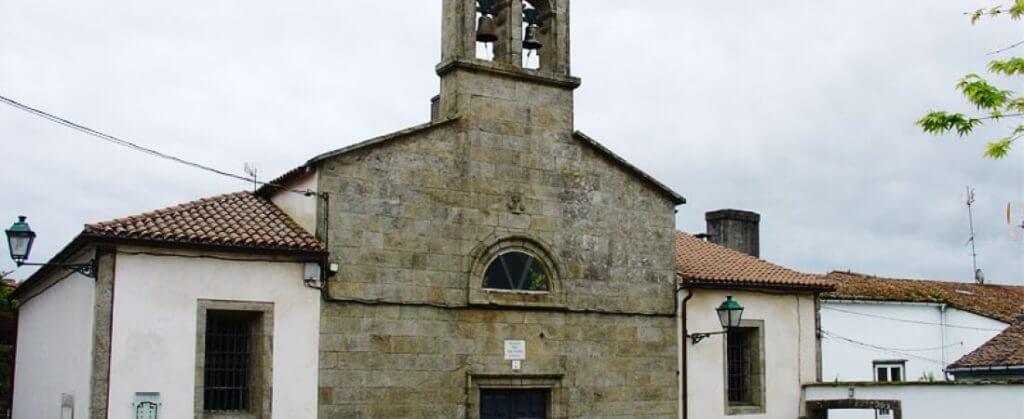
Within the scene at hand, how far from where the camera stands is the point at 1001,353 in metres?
25.1

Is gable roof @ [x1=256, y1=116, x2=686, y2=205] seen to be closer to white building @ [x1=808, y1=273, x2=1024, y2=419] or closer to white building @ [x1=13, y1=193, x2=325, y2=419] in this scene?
white building @ [x1=13, y1=193, x2=325, y2=419]

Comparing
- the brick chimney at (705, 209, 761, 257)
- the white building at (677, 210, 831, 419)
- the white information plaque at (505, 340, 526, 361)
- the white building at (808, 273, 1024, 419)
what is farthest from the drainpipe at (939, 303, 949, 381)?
the white information plaque at (505, 340, 526, 361)

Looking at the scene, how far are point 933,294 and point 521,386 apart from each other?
16.3 meters

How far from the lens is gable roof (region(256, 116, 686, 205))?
58.1 feet

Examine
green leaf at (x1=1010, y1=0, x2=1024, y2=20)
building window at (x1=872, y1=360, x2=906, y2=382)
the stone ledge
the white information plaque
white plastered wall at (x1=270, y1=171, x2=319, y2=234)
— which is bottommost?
building window at (x1=872, y1=360, x2=906, y2=382)

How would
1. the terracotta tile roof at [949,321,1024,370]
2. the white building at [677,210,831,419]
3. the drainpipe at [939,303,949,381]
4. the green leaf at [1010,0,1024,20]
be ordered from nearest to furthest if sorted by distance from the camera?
the green leaf at [1010,0,1024,20] < the white building at [677,210,831,419] < the terracotta tile roof at [949,321,1024,370] < the drainpipe at [939,303,949,381]

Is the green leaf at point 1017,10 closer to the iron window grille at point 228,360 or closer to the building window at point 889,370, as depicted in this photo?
the iron window grille at point 228,360

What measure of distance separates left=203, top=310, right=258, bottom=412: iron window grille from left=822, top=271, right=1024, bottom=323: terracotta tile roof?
49.5ft

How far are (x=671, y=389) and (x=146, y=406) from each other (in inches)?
375

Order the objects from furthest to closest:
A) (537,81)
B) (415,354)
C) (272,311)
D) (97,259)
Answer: (537,81) → (415,354) → (272,311) → (97,259)

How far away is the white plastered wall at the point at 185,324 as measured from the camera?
1572cm

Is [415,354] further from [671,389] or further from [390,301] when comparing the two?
[671,389]

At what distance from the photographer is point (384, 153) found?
18.2 m

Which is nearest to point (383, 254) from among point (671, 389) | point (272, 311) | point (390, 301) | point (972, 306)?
point (390, 301)
